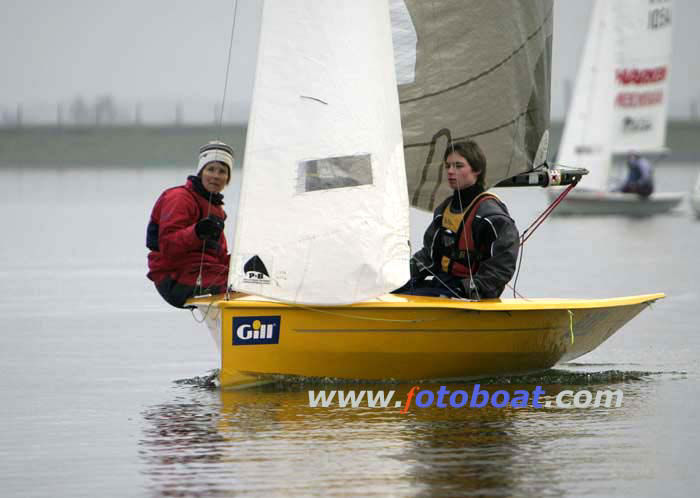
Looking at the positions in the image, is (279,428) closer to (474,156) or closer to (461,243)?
(461,243)

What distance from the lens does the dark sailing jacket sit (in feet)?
28.3

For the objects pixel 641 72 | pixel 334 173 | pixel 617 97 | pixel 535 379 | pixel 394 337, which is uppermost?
pixel 641 72

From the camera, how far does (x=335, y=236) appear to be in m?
8.39

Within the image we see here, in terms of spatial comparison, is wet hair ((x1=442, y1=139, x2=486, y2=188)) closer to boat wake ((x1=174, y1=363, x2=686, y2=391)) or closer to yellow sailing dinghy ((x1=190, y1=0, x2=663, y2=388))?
yellow sailing dinghy ((x1=190, y1=0, x2=663, y2=388))

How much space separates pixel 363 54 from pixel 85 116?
281 ft

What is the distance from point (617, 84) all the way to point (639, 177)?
2016 millimetres

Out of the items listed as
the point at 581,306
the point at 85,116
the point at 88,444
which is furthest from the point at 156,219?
the point at 85,116

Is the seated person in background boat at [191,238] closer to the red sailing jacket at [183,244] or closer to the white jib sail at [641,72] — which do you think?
the red sailing jacket at [183,244]

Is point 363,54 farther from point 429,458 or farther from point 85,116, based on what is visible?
point 85,116

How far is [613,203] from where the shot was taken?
100.0 ft

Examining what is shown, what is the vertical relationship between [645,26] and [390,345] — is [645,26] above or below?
above

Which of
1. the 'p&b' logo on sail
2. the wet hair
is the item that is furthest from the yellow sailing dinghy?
the wet hair

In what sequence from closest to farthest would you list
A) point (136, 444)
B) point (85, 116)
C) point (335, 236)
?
point (136, 444) < point (335, 236) < point (85, 116)

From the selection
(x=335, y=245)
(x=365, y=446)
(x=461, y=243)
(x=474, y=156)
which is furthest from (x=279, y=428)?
(x=474, y=156)
